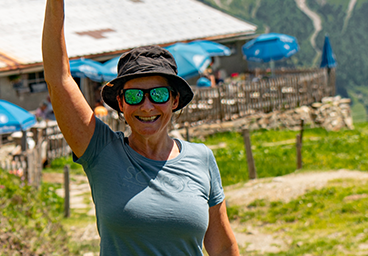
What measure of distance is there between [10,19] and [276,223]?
15153mm

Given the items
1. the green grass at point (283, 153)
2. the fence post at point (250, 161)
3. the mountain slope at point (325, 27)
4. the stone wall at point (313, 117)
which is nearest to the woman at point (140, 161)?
the fence post at point (250, 161)

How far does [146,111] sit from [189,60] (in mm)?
9053

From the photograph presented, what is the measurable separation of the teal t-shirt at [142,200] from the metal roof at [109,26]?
12.9 meters

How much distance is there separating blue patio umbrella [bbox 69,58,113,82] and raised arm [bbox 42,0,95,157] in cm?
1121

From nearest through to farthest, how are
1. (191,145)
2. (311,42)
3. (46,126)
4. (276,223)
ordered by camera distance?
1. (191,145)
2. (276,223)
3. (46,126)
4. (311,42)

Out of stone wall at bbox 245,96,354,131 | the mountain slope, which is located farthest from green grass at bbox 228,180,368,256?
the mountain slope

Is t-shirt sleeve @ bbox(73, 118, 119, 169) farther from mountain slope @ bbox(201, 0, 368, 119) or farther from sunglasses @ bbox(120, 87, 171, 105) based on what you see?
mountain slope @ bbox(201, 0, 368, 119)

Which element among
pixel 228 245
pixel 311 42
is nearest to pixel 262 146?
pixel 228 245

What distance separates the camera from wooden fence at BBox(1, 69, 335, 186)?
41.0 feet

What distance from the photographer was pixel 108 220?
5.97ft

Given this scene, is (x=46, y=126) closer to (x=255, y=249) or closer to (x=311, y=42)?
(x=255, y=249)

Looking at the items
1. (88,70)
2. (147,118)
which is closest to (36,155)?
(88,70)

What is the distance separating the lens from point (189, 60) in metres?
10.9

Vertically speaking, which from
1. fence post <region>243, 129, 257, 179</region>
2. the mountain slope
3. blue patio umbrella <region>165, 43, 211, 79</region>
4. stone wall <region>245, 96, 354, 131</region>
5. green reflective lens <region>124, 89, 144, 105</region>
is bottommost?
the mountain slope
